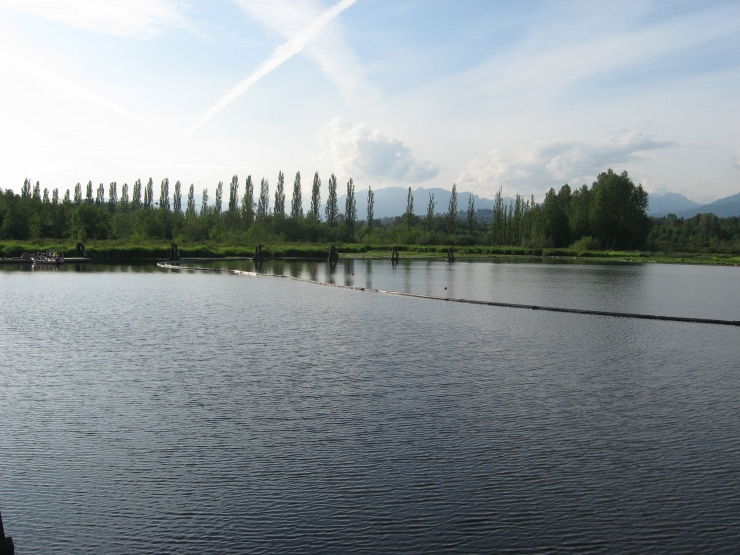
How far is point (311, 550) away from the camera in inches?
249

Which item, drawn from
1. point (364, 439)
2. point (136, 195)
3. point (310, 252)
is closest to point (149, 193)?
point (136, 195)

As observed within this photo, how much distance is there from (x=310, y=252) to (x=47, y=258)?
30.9 meters

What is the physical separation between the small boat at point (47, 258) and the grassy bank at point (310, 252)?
5.47 m

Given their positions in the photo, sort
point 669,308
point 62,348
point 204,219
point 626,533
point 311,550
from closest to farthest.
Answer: point 311,550
point 626,533
point 62,348
point 669,308
point 204,219

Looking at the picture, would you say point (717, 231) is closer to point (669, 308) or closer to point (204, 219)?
point (204, 219)

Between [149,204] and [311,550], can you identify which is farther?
[149,204]

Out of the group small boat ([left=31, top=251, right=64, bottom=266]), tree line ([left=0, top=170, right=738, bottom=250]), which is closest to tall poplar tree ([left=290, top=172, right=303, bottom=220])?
tree line ([left=0, top=170, right=738, bottom=250])

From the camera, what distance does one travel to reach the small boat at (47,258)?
184 ft

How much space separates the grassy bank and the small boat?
5471mm

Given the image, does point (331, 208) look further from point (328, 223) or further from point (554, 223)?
point (554, 223)

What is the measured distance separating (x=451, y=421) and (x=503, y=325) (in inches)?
479

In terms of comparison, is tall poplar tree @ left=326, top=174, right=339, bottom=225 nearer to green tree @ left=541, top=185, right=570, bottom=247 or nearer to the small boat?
green tree @ left=541, top=185, right=570, bottom=247

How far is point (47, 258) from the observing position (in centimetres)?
5738

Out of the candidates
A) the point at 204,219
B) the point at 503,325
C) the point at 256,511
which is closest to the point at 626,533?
the point at 256,511
